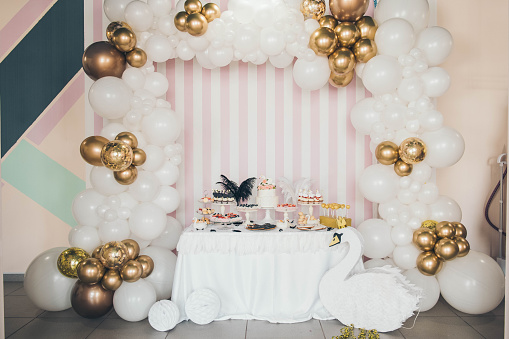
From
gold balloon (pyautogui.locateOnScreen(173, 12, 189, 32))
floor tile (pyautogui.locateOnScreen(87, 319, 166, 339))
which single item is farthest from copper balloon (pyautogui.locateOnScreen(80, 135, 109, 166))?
floor tile (pyautogui.locateOnScreen(87, 319, 166, 339))

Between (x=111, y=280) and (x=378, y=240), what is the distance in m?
2.32

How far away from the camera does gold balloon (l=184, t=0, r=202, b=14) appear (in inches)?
137

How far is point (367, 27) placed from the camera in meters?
3.51

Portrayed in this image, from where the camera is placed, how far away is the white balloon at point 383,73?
3.34 metres

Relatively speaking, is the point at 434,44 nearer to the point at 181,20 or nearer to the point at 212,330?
the point at 181,20

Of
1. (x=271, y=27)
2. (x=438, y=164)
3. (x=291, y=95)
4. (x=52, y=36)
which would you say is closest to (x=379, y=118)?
(x=438, y=164)

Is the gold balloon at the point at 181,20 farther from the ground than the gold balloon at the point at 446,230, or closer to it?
farther from the ground

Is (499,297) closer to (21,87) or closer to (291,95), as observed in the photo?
(291,95)

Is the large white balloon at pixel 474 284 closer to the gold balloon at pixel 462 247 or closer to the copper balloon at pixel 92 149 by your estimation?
the gold balloon at pixel 462 247

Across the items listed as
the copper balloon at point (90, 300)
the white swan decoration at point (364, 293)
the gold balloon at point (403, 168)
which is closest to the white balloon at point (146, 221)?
the copper balloon at point (90, 300)

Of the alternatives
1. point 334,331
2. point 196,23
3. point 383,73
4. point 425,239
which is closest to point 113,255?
point 334,331

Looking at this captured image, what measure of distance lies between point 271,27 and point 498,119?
271 cm

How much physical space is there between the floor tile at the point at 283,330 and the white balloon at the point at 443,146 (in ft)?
5.67

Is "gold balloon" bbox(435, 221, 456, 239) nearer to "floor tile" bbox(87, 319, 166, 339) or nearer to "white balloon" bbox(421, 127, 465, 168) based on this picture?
"white balloon" bbox(421, 127, 465, 168)
